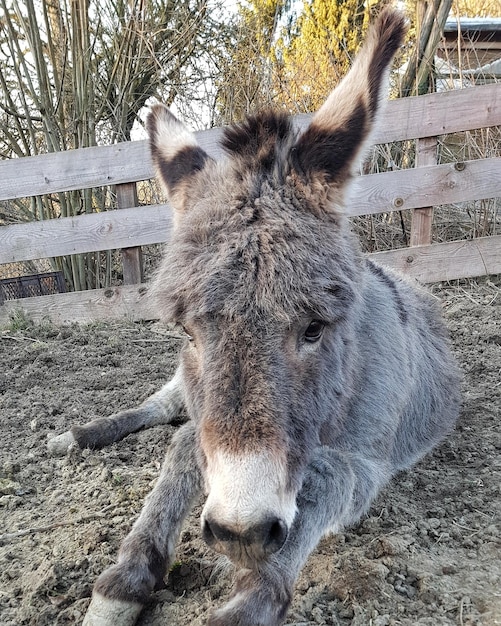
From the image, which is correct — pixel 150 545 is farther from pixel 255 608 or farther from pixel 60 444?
pixel 60 444

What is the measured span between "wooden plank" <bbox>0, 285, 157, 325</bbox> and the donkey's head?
408 centimetres

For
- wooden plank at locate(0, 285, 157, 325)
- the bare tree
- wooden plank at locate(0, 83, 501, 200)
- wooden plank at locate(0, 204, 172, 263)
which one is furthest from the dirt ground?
the bare tree

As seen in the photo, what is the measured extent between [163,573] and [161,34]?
835 cm

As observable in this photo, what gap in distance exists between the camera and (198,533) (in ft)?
7.43

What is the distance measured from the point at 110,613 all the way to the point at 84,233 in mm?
5182

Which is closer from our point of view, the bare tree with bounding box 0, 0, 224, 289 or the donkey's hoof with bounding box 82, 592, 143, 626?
the donkey's hoof with bounding box 82, 592, 143, 626

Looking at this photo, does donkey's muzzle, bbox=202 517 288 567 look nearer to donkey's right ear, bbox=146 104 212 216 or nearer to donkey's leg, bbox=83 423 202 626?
donkey's leg, bbox=83 423 202 626

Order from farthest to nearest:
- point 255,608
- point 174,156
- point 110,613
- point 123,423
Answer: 1. point 123,423
2. point 174,156
3. point 110,613
4. point 255,608

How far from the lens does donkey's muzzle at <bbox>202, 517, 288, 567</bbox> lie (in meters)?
1.36

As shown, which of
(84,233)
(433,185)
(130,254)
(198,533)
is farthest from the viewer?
(130,254)

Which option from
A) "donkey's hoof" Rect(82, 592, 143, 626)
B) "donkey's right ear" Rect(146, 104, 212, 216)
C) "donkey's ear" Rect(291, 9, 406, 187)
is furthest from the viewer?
"donkey's right ear" Rect(146, 104, 212, 216)

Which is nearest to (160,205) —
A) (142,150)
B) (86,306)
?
(142,150)

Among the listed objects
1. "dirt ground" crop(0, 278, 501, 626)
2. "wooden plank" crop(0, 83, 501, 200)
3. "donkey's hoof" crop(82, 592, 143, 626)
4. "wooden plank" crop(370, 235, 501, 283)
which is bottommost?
"dirt ground" crop(0, 278, 501, 626)

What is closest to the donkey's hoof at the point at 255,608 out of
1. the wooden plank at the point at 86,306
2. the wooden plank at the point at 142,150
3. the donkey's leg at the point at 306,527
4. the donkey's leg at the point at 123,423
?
Answer: the donkey's leg at the point at 306,527
